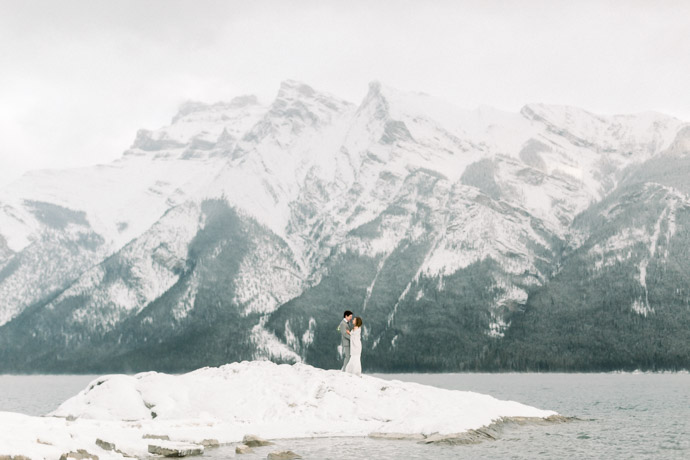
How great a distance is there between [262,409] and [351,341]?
8.06 m

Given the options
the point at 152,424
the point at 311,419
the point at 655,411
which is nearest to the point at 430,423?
the point at 311,419

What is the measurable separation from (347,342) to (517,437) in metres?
14.5

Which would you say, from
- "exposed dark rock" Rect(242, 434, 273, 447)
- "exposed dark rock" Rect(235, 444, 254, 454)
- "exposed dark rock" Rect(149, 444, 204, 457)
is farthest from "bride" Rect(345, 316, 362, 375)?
"exposed dark rock" Rect(149, 444, 204, 457)

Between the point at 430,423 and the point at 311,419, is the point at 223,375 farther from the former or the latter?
the point at 430,423

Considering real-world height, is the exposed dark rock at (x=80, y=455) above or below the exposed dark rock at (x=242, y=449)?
above

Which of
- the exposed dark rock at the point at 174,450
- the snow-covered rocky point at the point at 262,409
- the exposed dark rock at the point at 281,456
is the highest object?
the snow-covered rocky point at the point at 262,409

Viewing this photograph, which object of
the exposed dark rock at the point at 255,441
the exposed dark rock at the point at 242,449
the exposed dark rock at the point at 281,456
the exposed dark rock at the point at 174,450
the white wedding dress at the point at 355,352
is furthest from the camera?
the white wedding dress at the point at 355,352

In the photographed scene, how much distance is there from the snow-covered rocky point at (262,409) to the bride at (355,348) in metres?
1.65

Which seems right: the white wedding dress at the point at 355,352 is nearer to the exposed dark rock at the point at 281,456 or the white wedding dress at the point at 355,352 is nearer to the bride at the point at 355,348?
the bride at the point at 355,348

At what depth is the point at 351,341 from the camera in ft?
180

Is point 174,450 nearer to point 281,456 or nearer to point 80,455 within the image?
point 281,456

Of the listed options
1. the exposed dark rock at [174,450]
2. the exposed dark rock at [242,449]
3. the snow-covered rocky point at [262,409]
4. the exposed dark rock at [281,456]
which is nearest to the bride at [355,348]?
the snow-covered rocky point at [262,409]

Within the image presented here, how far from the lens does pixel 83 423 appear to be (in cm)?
4619

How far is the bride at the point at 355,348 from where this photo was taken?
175ft
